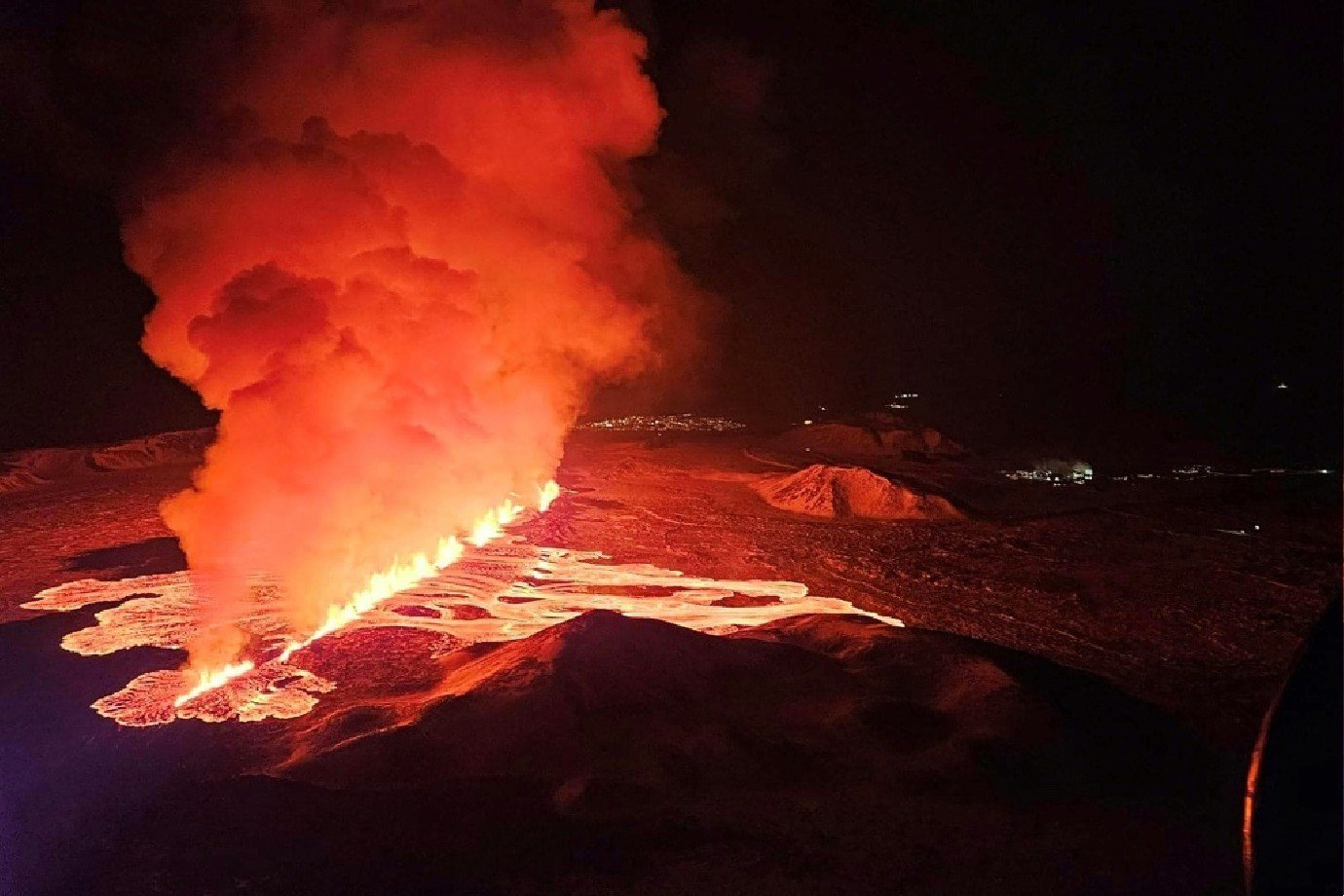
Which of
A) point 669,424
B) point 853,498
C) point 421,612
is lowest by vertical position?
point 421,612

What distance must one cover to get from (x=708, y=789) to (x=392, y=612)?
19.2 ft

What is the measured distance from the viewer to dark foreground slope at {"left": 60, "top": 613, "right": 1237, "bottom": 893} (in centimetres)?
479

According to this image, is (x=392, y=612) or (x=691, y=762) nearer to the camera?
(x=691, y=762)

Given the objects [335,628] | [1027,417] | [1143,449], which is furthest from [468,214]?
[1027,417]

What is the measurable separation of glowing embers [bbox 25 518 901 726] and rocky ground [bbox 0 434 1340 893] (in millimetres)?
280

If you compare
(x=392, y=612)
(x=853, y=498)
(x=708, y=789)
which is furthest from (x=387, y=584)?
(x=853, y=498)

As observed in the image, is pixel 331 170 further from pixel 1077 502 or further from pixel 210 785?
pixel 1077 502

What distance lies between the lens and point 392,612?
1018 cm

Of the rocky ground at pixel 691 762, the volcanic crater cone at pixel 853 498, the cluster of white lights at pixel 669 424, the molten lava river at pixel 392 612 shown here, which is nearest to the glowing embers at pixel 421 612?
the molten lava river at pixel 392 612

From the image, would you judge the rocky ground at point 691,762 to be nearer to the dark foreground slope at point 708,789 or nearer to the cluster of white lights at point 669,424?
the dark foreground slope at point 708,789

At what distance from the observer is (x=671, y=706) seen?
261 inches

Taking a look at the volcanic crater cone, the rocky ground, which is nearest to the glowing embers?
the rocky ground

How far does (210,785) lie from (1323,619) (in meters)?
6.42

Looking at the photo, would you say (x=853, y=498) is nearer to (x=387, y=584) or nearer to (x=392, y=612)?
(x=387, y=584)
